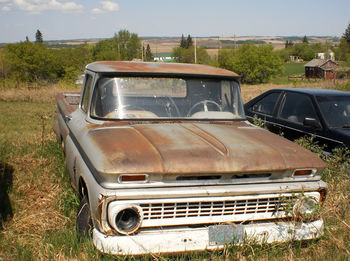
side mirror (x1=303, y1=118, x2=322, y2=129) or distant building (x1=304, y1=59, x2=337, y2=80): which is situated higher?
side mirror (x1=303, y1=118, x2=322, y2=129)

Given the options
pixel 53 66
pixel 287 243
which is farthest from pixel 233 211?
pixel 53 66

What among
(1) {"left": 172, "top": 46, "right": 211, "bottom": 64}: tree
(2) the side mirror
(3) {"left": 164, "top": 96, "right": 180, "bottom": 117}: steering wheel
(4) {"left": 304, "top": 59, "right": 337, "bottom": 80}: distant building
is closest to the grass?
(2) the side mirror

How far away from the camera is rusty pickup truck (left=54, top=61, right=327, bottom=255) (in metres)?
2.66

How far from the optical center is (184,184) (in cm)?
276

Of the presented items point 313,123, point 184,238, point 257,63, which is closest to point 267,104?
point 313,123

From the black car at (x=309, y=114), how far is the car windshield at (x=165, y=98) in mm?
1639

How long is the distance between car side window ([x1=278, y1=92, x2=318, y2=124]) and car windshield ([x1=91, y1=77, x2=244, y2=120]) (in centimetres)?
199

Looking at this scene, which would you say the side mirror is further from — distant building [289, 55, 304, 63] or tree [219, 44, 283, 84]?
distant building [289, 55, 304, 63]

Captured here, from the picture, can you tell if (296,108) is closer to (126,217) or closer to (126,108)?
(126,108)

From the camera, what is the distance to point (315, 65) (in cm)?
8600

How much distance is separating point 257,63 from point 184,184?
90.1 meters

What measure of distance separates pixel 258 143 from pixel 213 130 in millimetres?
489

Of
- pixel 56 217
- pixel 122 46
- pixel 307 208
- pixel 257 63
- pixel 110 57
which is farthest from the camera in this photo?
pixel 122 46

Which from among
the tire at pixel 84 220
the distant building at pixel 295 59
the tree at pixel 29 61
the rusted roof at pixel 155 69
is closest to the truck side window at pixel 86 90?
the rusted roof at pixel 155 69
